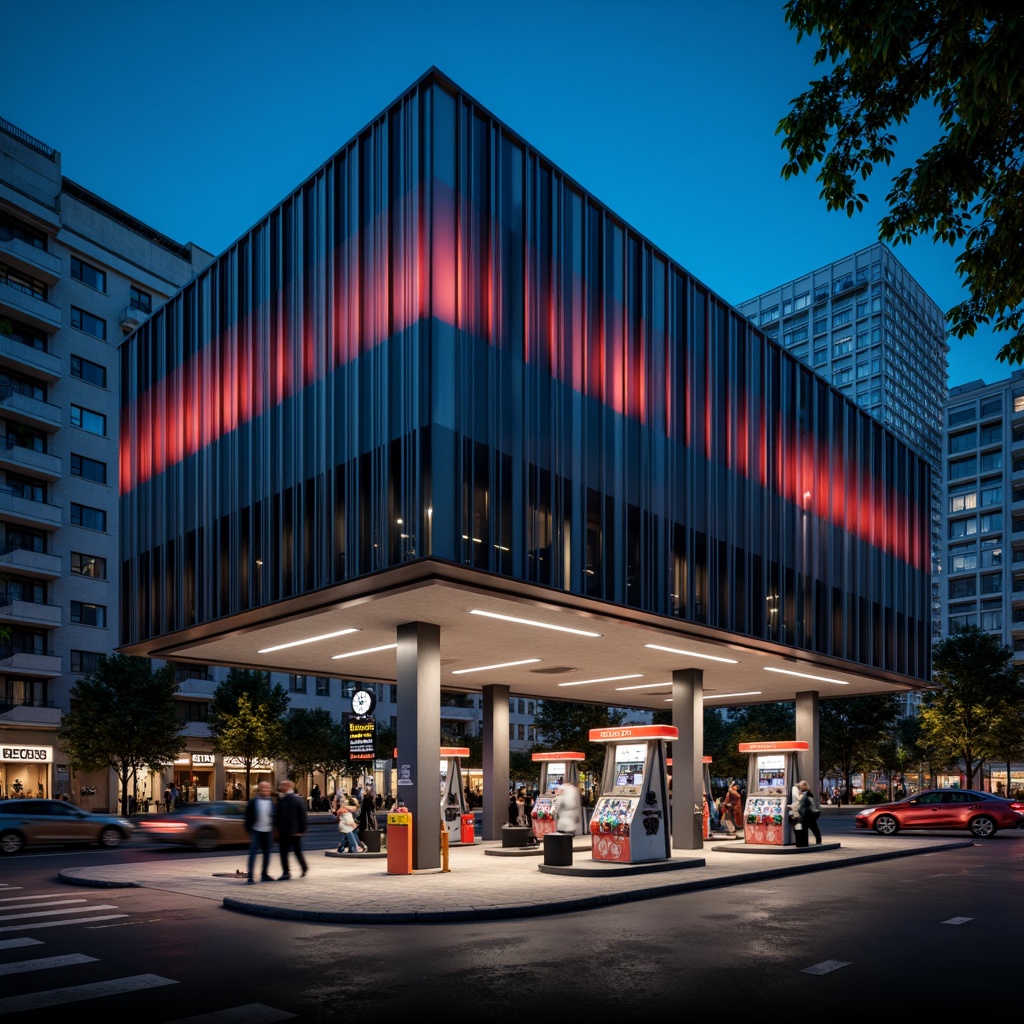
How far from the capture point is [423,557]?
62.3 feet

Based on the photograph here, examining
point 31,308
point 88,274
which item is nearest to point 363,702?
point 31,308

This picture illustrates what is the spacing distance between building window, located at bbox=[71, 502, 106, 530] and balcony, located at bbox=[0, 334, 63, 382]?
7928 mm

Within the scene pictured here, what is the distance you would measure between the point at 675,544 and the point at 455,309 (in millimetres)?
9725

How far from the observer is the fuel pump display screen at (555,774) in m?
32.2

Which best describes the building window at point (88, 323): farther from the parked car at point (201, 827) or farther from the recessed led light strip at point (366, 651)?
the parked car at point (201, 827)

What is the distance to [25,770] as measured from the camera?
5725 cm

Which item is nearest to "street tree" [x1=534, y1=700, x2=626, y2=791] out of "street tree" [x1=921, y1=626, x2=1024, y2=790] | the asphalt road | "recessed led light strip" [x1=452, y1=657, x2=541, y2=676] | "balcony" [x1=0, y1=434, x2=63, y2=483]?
"street tree" [x1=921, y1=626, x2=1024, y2=790]

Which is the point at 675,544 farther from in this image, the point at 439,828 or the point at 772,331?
the point at 772,331

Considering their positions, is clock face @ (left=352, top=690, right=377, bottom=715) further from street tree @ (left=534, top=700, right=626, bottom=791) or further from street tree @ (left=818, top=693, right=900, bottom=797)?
street tree @ (left=818, top=693, right=900, bottom=797)

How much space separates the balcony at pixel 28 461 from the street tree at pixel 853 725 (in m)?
49.8

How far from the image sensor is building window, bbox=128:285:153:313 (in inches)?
2706

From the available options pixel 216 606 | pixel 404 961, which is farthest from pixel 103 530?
pixel 404 961

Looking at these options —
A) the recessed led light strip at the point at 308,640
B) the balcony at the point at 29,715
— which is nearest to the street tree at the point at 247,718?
the balcony at the point at 29,715

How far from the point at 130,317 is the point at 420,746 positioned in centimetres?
5355
